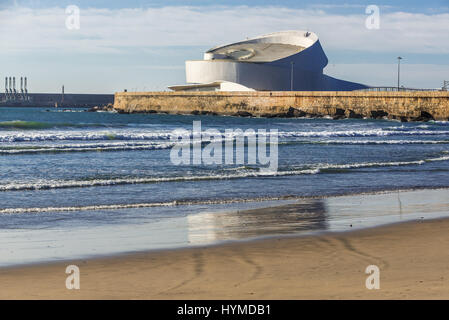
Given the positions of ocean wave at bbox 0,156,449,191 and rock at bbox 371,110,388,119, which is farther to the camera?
rock at bbox 371,110,388,119

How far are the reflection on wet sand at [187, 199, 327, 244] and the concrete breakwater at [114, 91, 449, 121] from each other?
4374 cm

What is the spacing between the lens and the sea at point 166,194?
21.6ft

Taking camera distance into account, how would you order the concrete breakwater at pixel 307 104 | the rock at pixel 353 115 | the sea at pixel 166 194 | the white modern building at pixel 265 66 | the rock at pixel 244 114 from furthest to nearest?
the white modern building at pixel 265 66 < the rock at pixel 244 114 < the rock at pixel 353 115 < the concrete breakwater at pixel 307 104 < the sea at pixel 166 194

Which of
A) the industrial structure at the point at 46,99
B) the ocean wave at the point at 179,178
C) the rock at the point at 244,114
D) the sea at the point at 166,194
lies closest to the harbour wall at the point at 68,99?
the industrial structure at the point at 46,99

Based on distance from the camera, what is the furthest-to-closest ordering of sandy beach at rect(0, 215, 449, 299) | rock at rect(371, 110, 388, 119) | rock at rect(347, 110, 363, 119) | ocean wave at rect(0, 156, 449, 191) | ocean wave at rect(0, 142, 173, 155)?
rock at rect(347, 110, 363, 119) → rock at rect(371, 110, 388, 119) → ocean wave at rect(0, 142, 173, 155) → ocean wave at rect(0, 156, 449, 191) → sandy beach at rect(0, 215, 449, 299)

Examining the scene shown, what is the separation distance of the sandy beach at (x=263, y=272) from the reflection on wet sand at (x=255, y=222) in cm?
44

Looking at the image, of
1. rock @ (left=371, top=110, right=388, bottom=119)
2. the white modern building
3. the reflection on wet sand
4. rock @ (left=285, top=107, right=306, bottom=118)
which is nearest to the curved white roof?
the white modern building

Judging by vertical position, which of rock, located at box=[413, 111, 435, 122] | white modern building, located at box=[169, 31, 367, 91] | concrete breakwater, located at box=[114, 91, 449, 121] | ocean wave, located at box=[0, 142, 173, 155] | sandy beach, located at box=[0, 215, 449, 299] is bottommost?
sandy beach, located at box=[0, 215, 449, 299]

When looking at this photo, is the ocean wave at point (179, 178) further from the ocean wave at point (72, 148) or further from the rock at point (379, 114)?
the rock at point (379, 114)

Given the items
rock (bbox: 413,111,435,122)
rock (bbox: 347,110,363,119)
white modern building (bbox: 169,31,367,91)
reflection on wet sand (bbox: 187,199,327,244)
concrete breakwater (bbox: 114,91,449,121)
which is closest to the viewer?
reflection on wet sand (bbox: 187,199,327,244)

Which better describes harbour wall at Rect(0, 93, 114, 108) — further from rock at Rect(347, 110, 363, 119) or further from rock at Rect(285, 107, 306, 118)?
rock at Rect(347, 110, 363, 119)

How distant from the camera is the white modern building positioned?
73375 mm

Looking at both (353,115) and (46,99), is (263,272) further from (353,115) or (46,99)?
(46,99)

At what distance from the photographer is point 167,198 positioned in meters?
9.39
